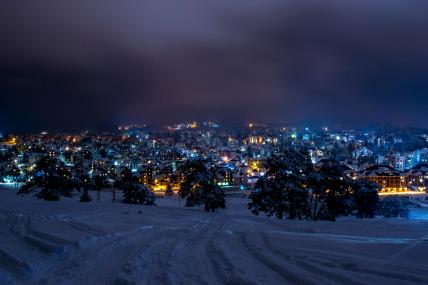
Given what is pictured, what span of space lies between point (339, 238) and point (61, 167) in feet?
85.9

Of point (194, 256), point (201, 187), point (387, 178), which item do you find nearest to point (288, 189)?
point (201, 187)

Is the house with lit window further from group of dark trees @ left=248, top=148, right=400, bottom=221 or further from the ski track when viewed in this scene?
the ski track

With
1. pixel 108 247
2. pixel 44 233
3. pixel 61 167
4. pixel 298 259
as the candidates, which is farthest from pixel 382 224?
pixel 61 167

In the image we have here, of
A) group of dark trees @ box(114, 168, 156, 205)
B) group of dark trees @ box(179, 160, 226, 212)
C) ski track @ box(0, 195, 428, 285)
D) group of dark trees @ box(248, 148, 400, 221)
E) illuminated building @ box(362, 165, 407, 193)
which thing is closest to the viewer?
ski track @ box(0, 195, 428, 285)

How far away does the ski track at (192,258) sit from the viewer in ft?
24.5

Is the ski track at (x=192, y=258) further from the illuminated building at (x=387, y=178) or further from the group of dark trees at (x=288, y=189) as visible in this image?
the illuminated building at (x=387, y=178)

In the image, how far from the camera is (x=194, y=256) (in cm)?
906

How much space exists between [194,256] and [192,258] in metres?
0.18

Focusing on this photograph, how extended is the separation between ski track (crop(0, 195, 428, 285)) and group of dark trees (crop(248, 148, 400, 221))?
13.6 metres

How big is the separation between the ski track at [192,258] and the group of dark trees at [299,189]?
1363 cm

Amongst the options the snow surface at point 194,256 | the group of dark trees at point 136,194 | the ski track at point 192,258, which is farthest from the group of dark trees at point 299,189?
the ski track at point 192,258

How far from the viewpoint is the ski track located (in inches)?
294

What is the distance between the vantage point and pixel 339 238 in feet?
37.8

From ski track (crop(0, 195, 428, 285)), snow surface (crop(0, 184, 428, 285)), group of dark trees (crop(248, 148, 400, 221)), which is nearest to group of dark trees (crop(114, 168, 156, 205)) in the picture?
group of dark trees (crop(248, 148, 400, 221))
